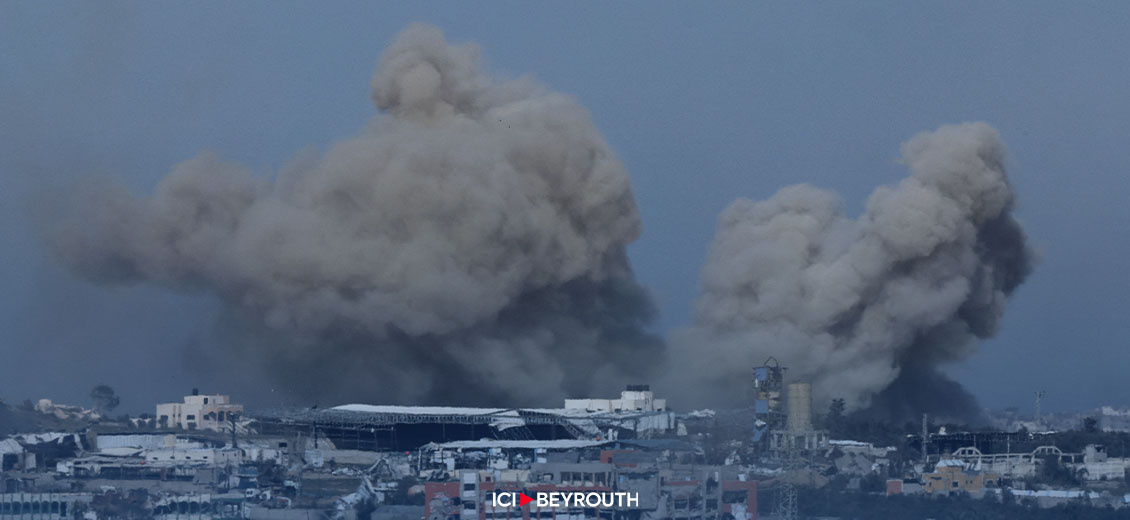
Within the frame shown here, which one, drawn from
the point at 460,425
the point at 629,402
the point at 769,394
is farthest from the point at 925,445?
the point at 460,425

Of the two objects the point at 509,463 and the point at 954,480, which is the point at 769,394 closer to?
the point at 954,480

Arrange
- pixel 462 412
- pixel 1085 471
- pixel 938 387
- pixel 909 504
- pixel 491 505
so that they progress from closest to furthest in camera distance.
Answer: pixel 491 505
pixel 909 504
pixel 1085 471
pixel 462 412
pixel 938 387

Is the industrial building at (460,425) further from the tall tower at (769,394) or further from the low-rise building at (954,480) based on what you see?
the low-rise building at (954,480)

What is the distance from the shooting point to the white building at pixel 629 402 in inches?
2240

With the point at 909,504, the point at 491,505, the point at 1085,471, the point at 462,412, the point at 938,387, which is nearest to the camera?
the point at 491,505

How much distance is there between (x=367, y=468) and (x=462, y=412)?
5819 millimetres

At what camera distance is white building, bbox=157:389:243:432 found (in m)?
60.4

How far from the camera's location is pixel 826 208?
5844cm

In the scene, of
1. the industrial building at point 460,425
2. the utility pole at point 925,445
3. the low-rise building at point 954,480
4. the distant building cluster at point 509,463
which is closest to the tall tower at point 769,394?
the distant building cluster at point 509,463

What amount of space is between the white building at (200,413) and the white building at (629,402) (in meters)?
8.95

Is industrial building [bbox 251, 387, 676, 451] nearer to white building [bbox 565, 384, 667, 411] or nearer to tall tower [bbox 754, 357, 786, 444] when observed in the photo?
white building [bbox 565, 384, 667, 411]

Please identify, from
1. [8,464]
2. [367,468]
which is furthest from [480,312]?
[8,464]

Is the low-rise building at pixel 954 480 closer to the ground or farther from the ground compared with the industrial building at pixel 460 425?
closer to the ground

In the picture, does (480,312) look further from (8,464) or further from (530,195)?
(8,464)
